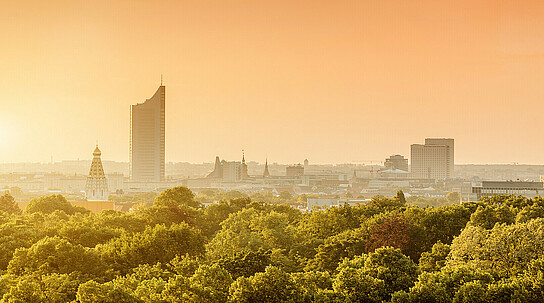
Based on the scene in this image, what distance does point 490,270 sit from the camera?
42.4 meters

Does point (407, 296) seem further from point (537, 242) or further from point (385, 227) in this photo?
point (385, 227)

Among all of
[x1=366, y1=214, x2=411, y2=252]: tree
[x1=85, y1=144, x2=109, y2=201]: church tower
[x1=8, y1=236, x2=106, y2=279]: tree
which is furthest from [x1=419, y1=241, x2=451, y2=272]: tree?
[x1=85, y1=144, x2=109, y2=201]: church tower

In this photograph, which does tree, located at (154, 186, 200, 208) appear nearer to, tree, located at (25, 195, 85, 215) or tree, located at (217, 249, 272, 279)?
tree, located at (25, 195, 85, 215)

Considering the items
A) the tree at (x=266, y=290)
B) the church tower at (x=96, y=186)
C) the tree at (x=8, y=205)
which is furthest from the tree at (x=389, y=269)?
the church tower at (x=96, y=186)

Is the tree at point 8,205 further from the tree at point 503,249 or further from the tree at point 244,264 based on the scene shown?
the tree at point 503,249

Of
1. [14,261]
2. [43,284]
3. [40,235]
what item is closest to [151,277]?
[43,284]

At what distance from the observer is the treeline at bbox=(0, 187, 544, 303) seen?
37062 mm

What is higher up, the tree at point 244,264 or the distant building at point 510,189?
the distant building at point 510,189

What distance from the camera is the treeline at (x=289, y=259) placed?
3706 cm

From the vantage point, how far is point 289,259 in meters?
56.8

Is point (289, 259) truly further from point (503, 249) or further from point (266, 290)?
point (266, 290)

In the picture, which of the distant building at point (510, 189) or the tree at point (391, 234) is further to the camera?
the distant building at point (510, 189)

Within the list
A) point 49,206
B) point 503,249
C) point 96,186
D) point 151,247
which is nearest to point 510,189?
point 96,186

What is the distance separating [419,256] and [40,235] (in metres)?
30.7
